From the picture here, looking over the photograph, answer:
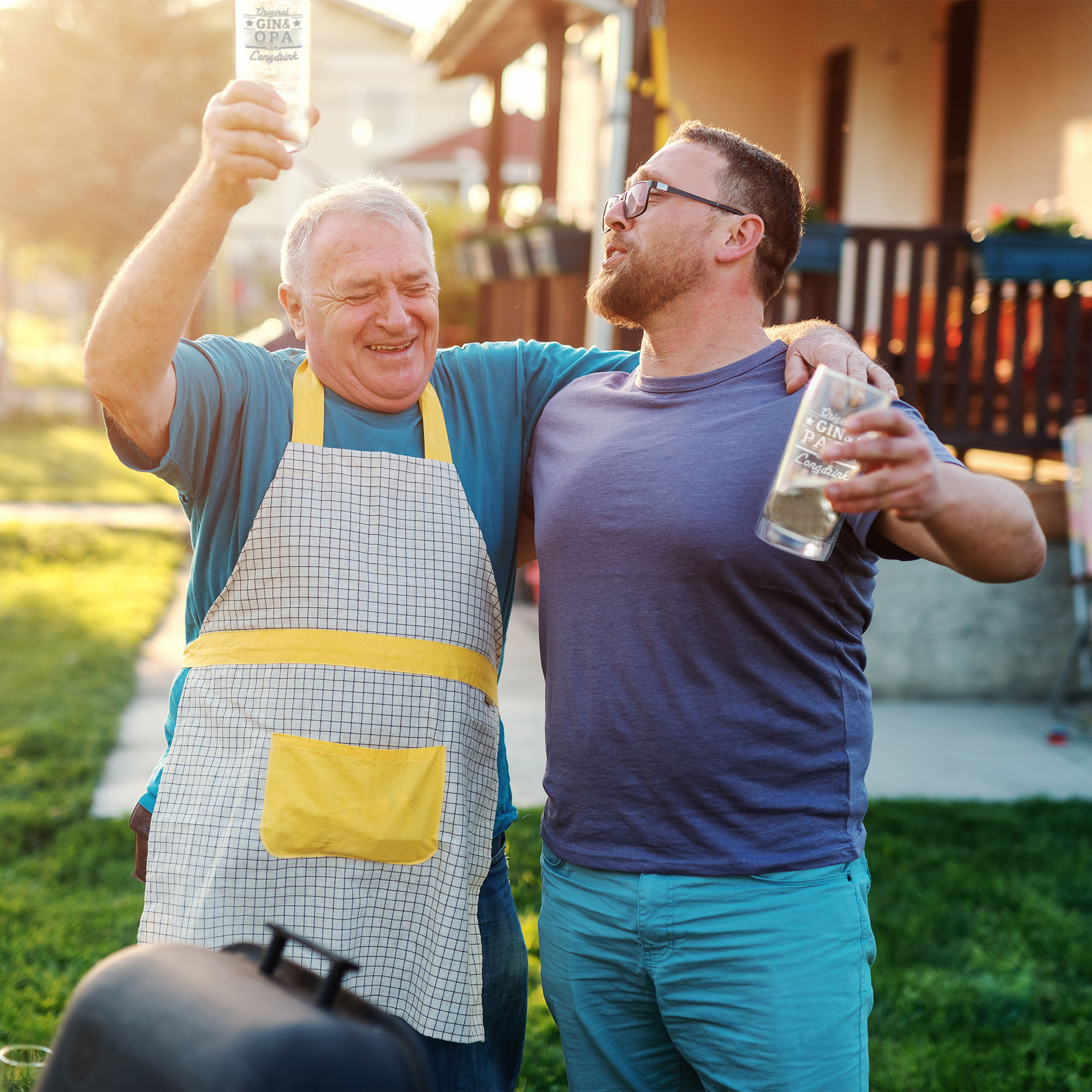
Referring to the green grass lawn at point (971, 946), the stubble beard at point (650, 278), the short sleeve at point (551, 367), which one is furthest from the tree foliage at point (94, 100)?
the stubble beard at point (650, 278)

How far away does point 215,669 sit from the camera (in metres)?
2.00

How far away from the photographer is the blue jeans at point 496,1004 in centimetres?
213

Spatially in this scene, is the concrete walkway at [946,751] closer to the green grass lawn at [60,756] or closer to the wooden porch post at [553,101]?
the green grass lawn at [60,756]

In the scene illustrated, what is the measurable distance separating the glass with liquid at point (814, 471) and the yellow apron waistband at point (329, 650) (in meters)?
0.62

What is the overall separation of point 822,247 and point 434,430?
4468 millimetres

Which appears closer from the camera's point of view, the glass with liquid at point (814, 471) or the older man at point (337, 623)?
the glass with liquid at point (814, 471)

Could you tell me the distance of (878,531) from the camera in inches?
72.8

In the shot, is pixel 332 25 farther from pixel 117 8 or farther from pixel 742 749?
pixel 742 749

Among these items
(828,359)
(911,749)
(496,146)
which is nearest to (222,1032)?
(828,359)

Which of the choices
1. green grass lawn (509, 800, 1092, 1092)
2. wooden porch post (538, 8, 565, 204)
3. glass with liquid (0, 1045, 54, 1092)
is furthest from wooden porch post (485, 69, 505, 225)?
glass with liquid (0, 1045, 54, 1092)

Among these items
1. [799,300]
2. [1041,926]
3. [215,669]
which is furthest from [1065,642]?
[215,669]

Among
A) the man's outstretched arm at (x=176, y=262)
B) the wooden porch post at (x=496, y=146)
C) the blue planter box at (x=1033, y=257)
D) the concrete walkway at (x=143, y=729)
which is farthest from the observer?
the wooden porch post at (x=496, y=146)

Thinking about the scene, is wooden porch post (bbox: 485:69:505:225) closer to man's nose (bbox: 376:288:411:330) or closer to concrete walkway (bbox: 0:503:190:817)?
concrete walkway (bbox: 0:503:190:817)

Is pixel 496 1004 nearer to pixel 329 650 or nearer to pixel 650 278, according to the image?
pixel 329 650
